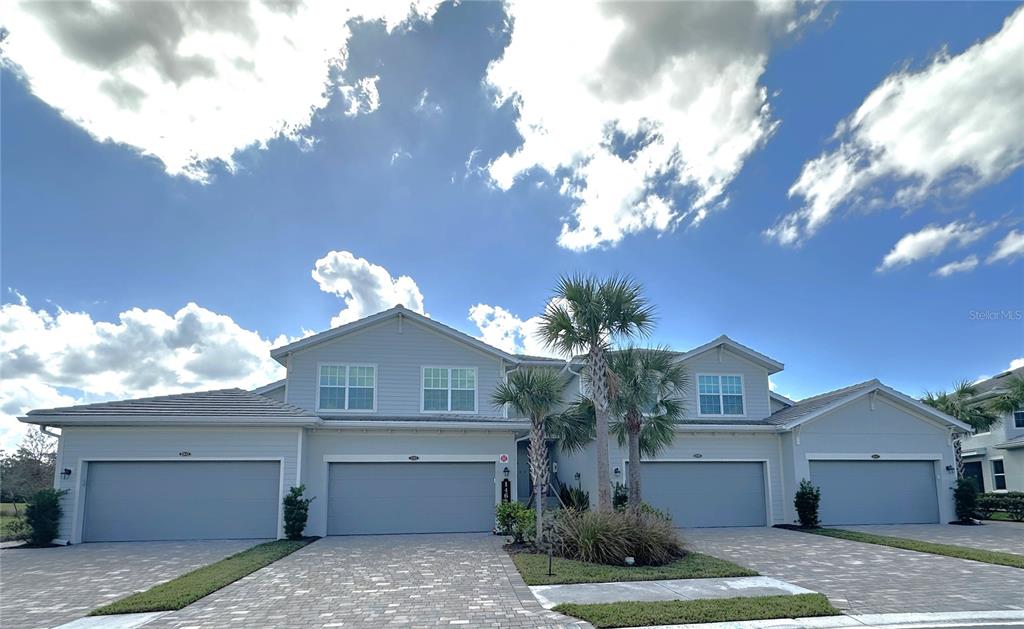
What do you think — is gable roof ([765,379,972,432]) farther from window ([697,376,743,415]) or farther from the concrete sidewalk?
the concrete sidewalk

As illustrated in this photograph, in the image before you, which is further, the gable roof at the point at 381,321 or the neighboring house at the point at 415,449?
the gable roof at the point at 381,321

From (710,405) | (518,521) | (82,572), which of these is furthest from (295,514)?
(710,405)

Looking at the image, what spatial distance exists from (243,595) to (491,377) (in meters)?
10.9

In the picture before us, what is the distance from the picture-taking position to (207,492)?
1619cm

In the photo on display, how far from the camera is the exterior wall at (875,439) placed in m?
19.5

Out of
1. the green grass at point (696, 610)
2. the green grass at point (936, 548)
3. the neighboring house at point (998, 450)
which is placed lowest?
the green grass at point (936, 548)

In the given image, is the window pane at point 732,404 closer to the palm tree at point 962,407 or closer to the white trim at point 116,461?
the palm tree at point 962,407

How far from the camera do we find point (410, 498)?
17500 mm

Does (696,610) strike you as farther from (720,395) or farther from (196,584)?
(720,395)

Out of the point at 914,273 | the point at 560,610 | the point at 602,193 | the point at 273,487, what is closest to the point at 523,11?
the point at 602,193

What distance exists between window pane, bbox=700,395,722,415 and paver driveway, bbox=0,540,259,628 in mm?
14135

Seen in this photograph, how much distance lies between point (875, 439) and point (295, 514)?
17.6 metres

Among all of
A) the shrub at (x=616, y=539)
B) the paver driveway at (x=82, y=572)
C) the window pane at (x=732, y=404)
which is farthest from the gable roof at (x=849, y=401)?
the paver driveway at (x=82, y=572)

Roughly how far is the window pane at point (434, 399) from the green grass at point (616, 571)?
7377 millimetres
